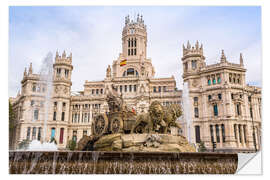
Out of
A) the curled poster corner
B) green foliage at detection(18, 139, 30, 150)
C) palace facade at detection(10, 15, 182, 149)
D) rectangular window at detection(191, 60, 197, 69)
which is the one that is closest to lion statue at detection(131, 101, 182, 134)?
the curled poster corner

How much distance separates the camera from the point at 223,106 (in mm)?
49625

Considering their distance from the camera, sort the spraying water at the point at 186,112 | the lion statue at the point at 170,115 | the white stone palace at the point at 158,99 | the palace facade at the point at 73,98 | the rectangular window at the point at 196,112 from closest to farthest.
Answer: the lion statue at the point at 170,115 → the white stone palace at the point at 158,99 → the spraying water at the point at 186,112 → the rectangular window at the point at 196,112 → the palace facade at the point at 73,98

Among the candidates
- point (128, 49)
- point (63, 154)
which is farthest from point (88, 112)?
point (63, 154)

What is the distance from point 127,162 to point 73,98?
52569 mm

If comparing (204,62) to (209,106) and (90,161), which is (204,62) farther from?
(90,161)

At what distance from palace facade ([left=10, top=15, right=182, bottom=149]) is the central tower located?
3.40 metres

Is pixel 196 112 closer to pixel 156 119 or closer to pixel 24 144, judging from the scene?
pixel 24 144

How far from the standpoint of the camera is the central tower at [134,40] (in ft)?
231

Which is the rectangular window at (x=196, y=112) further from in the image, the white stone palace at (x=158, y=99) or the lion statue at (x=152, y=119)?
the lion statue at (x=152, y=119)

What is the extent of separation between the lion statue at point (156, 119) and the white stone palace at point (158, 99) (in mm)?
35345

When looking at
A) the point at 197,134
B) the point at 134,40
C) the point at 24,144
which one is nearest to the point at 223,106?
the point at 197,134

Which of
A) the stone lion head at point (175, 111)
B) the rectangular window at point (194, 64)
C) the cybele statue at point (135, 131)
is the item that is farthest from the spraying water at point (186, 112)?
the cybele statue at point (135, 131)

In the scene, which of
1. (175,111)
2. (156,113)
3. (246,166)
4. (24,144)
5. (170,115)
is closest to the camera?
(246,166)

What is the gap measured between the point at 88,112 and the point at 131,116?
45.2 m
